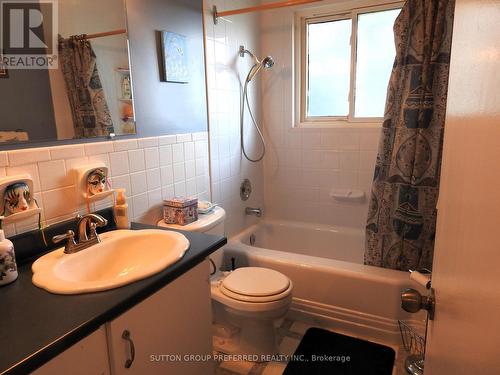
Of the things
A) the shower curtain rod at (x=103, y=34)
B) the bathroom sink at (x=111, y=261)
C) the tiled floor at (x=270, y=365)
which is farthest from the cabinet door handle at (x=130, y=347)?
the shower curtain rod at (x=103, y=34)

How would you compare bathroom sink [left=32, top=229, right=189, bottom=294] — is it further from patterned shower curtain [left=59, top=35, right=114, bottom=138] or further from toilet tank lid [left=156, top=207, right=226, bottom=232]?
patterned shower curtain [left=59, top=35, right=114, bottom=138]

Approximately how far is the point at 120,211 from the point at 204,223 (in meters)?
0.43

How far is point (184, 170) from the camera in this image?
1.99 metres

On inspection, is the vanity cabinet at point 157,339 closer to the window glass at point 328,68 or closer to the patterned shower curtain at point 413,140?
the patterned shower curtain at point 413,140

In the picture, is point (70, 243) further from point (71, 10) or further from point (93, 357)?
point (71, 10)

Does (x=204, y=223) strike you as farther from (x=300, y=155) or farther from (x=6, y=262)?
(x=300, y=155)

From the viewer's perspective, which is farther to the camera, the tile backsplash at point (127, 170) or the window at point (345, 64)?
the window at point (345, 64)

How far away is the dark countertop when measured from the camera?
727 mm

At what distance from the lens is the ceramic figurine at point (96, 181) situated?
4.54 ft

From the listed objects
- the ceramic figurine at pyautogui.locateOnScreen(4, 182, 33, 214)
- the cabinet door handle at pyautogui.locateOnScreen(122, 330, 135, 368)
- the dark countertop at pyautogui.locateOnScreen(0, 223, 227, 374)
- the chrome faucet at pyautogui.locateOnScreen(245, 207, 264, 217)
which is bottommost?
the chrome faucet at pyautogui.locateOnScreen(245, 207, 264, 217)

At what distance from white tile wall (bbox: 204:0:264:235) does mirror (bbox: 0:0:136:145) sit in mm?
546

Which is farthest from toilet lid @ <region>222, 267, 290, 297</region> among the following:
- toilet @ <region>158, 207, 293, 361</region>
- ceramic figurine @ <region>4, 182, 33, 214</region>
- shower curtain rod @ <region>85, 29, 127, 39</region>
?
shower curtain rod @ <region>85, 29, 127, 39</region>

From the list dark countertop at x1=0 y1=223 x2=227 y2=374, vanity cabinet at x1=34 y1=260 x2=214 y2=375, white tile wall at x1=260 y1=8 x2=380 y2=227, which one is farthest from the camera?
white tile wall at x1=260 y1=8 x2=380 y2=227

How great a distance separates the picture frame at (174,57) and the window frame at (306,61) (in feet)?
3.67
